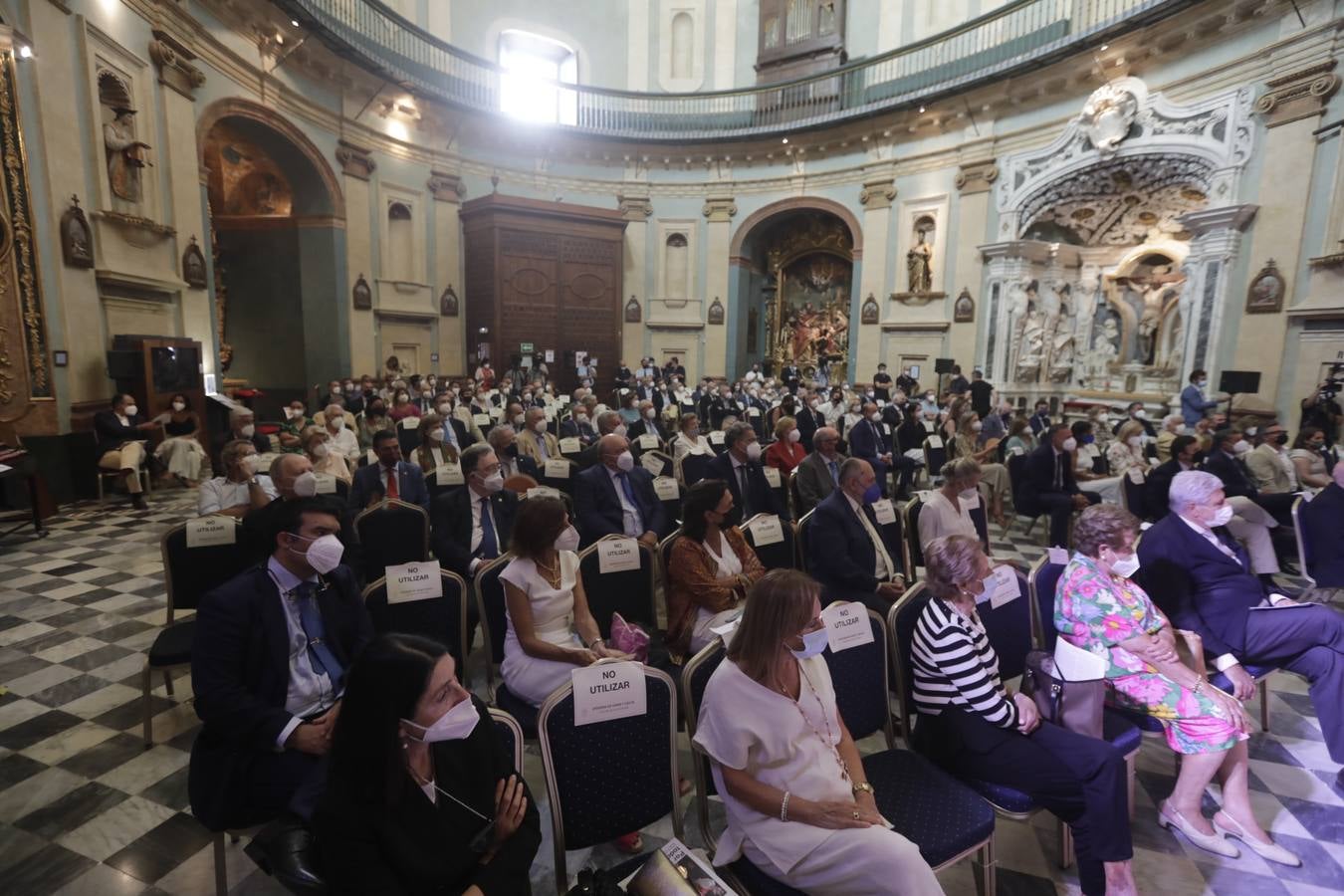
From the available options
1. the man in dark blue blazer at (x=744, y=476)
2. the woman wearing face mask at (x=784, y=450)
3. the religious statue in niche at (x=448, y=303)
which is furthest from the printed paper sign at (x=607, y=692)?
the religious statue in niche at (x=448, y=303)

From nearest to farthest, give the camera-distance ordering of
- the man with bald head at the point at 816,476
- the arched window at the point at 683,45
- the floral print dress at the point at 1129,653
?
1. the floral print dress at the point at 1129,653
2. the man with bald head at the point at 816,476
3. the arched window at the point at 683,45

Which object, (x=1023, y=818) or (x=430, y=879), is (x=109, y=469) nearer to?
(x=430, y=879)

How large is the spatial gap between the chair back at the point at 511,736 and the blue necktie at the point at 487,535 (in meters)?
2.17

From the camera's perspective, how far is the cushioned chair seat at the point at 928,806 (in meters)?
1.90

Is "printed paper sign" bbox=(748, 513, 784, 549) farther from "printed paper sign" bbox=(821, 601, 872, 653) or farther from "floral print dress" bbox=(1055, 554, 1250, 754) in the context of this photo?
"floral print dress" bbox=(1055, 554, 1250, 754)

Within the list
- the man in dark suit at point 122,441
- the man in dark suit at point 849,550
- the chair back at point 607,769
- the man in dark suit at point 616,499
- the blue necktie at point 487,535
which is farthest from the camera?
the man in dark suit at point 122,441

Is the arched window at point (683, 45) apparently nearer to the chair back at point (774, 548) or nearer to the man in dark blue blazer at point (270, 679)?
the chair back at point (774, 548)

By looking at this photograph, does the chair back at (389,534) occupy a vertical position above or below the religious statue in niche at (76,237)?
below

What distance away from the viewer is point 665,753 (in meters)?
2.01

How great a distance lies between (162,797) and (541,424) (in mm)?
3948

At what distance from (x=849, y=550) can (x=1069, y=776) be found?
165cm

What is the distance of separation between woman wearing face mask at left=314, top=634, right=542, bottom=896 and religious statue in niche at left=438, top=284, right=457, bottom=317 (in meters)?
15.1

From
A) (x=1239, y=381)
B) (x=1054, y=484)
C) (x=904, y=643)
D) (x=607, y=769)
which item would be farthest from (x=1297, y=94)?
(x=607, y=769)

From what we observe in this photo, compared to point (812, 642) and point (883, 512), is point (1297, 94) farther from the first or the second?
point (812, 642)
